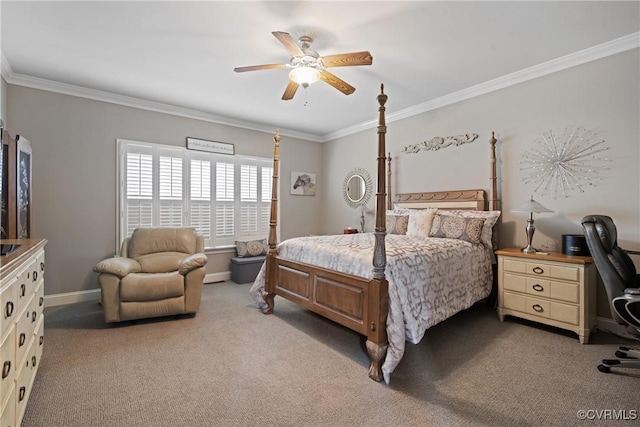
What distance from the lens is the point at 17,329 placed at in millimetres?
1494

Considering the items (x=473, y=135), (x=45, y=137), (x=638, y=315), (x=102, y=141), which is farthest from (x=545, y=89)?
(x=45, y=137)

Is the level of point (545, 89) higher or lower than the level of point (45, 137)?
higher

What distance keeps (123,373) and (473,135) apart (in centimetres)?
438

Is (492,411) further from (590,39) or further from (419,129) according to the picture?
(419,129)

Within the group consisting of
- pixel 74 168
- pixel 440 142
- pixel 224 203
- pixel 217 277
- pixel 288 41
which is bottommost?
pixel 217 277

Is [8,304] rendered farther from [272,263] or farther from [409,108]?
[409,108]

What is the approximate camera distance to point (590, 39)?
8.98 ft

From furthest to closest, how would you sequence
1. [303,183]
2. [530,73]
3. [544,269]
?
[303,183], [530,73], [544,269]

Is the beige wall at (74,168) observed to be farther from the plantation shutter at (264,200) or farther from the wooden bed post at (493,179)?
the wooden bed post at (493,179)

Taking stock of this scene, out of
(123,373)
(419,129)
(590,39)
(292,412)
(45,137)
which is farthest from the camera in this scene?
(419,129)

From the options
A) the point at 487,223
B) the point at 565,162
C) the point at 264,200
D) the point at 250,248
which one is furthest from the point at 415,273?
the point at 264,200

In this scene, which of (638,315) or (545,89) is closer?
(638,315)

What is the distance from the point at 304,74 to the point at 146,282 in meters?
2.52

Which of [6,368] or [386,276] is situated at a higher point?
[386,276]
